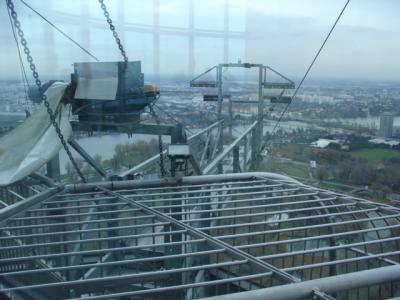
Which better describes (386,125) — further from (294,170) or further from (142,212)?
(142,212)

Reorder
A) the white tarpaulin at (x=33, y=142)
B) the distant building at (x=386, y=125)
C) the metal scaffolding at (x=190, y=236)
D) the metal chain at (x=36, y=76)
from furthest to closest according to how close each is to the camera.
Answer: the distant building at (x=386, y=125) → the white tarpaulin at (x=33, y=142) → the metal chain at (x=36, y=76) → the metal scaffolding at (x=190, y=236)

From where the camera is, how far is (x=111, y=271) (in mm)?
2209

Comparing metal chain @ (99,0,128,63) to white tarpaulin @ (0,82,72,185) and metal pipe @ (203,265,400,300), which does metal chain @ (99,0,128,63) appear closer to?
white tarpaulin @ (0,82,72,185)

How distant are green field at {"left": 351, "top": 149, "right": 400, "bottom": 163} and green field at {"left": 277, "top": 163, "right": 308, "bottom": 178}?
16.8 inches

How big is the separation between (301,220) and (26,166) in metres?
1.52

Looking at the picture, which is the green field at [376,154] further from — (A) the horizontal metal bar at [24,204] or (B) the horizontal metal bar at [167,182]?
(A) the horizontal metal bar at [24,204]

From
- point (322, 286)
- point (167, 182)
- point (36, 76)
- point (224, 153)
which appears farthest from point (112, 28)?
point (322, 286)

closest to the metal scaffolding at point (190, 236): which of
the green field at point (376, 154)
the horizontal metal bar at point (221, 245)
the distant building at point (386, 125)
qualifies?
the horizontal metal bar at point (221, 245)

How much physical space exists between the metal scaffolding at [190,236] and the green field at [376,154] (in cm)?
90

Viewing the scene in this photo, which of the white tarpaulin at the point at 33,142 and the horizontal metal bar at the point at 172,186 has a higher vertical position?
the white tarpaulin at the point at 33,142

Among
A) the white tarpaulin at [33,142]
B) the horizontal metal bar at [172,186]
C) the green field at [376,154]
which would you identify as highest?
the white tarpaulin at [33,142]

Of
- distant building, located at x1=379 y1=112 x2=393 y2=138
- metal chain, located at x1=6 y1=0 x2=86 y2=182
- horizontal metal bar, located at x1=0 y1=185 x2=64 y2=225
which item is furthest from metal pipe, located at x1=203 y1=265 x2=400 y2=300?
distant building, located at x1=379 y1=112 x2=393 y2=138

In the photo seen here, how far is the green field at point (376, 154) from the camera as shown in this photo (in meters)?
3.26

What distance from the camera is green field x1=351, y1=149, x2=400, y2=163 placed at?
10.7ft
